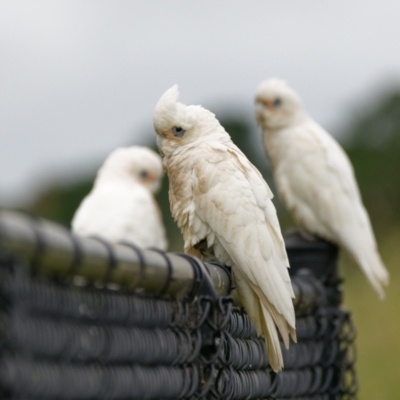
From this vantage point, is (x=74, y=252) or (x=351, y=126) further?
(x=351, y=126)

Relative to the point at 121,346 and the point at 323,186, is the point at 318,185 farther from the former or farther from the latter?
the point at 121,346

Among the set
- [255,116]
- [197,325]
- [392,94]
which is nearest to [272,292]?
[197,325]

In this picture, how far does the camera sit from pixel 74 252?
157 centimetres

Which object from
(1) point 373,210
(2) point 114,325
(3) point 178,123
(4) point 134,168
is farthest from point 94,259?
(1) point 373,210

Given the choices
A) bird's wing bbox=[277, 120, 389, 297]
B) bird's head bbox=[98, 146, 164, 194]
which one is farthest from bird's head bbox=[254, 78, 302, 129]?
bird's head bbox=[98, 146, 164, 194]

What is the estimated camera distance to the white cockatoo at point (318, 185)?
661cm

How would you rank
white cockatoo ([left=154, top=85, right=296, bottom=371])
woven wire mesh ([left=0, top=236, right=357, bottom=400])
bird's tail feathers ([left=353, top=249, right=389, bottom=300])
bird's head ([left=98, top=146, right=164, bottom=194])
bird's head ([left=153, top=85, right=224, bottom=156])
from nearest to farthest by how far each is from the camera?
woven wire mesh ([left=0, top=236, right=357, bottom=400]) < white cockatoo ([left=154, top=85, right=296, bottom=371]) < bird's head ([left=153, top=85, right=224, bottom=156]) < bird's tail feathers ([left=353, top=249, right=389, bottom=300]) < bird's head ([left=98, top=146, right=164, bottom=194])

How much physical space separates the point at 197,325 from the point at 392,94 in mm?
26811

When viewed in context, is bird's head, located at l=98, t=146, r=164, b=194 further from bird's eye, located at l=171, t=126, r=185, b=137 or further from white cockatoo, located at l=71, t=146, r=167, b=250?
bird's eye, located at l=171, t=126, r=185, b=137

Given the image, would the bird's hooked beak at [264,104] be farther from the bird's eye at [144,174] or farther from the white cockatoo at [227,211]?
the white cockatoo at [227,211]

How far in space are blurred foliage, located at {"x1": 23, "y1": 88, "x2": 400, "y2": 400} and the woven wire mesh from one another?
4462 mm

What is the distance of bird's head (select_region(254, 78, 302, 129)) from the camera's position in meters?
7.01

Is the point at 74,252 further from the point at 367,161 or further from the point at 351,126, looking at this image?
the point at 351,126

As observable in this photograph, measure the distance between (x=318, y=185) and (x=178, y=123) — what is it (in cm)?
305
